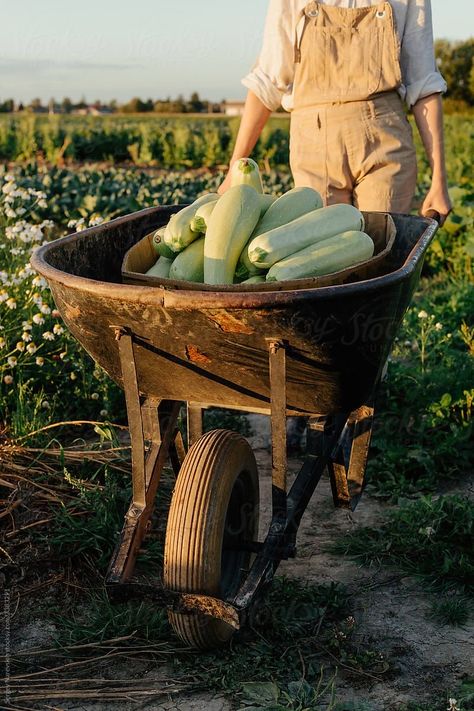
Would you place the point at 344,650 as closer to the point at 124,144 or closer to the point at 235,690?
the point at 235,690

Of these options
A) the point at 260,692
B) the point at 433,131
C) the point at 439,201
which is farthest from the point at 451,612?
the point at 433,131

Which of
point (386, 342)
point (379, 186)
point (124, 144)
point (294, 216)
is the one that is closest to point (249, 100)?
point (379, 186)

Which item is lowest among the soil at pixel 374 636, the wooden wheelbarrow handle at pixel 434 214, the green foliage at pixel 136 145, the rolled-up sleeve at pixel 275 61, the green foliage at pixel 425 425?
the soil at pixel 374 636

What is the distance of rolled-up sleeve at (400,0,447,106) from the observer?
346 centimetres

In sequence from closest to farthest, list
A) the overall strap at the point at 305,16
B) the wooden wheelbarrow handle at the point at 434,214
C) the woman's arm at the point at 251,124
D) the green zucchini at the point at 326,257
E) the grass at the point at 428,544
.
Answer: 1. the green zucchini at the point at 326,257
2. the grass at the point at 428,544
3. the wooden wheelbarrow handle at the point at 434,214
4. the overall strap at the point at 305,16
5. the woman's arm at the point at 251,124

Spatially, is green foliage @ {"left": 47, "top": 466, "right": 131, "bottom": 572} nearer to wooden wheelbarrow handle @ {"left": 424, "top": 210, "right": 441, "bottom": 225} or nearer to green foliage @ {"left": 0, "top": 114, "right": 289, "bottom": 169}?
wooden wheelbarrow handle @ {"left": 424, "top": 210, "right": 441, "bottom": 225}

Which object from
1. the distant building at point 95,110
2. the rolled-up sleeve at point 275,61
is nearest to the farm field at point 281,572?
the rolled-up sleeve at point 275,61

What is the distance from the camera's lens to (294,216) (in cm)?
253

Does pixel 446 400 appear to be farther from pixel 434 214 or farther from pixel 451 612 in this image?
pixel 451 612

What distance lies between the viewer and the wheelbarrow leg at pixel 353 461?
2877mm

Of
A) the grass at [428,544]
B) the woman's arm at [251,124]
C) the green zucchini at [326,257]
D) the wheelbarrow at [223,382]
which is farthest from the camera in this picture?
the woman's arm at [251,124]

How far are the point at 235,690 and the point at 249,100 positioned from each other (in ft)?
8.42

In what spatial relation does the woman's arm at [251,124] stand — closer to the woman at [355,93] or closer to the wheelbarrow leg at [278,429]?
the woman at [355,93]

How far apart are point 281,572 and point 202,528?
770 mm
